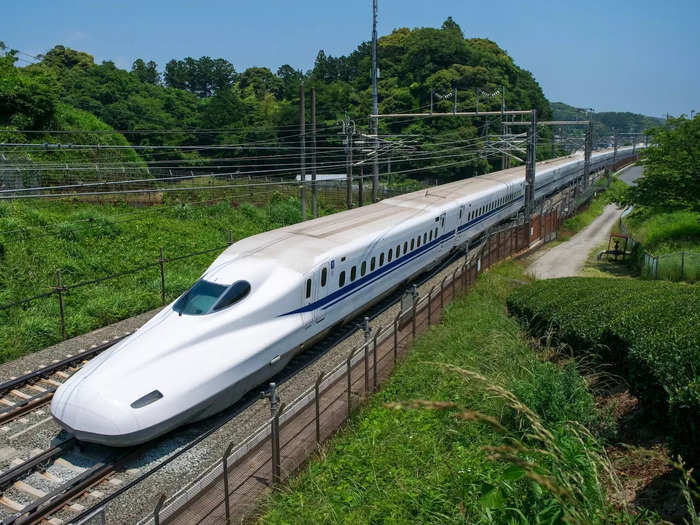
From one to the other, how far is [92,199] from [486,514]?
3343cm

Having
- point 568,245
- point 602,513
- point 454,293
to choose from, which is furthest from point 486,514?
point 568,245

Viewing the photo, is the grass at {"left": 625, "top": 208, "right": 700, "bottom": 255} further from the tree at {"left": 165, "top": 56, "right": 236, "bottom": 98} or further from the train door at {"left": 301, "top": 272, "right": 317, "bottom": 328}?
the tree at {"left": 165, "top": 56, "right": 236, "bottom": 98}

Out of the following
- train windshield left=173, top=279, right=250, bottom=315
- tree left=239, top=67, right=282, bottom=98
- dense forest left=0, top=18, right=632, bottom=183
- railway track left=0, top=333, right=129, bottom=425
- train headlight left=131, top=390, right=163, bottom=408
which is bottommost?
railway track left=0, top=333, right=129, bottom=425

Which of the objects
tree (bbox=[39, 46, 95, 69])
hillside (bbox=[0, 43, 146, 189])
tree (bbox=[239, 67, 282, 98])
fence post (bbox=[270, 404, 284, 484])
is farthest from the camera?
tree (bbox=[239, 67, 282, 98])

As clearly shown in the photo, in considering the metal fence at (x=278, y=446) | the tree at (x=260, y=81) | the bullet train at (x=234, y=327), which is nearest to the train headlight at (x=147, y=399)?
the bullet train at (x=234, y=327)

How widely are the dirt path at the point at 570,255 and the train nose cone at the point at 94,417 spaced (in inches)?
726

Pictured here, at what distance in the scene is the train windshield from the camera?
12.2 metres

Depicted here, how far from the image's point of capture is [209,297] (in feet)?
40.6

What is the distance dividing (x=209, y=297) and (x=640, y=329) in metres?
8.26

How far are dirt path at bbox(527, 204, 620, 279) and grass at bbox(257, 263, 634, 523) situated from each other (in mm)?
13241

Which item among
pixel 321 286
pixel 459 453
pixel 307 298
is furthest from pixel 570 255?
pixel 459 453

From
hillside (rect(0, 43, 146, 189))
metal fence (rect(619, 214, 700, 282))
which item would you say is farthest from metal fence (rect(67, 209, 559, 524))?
hillside (rect(0, 43, 146, 189))

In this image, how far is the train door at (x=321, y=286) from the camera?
14.1m

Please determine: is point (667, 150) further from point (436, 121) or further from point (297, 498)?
point (436, 121)
